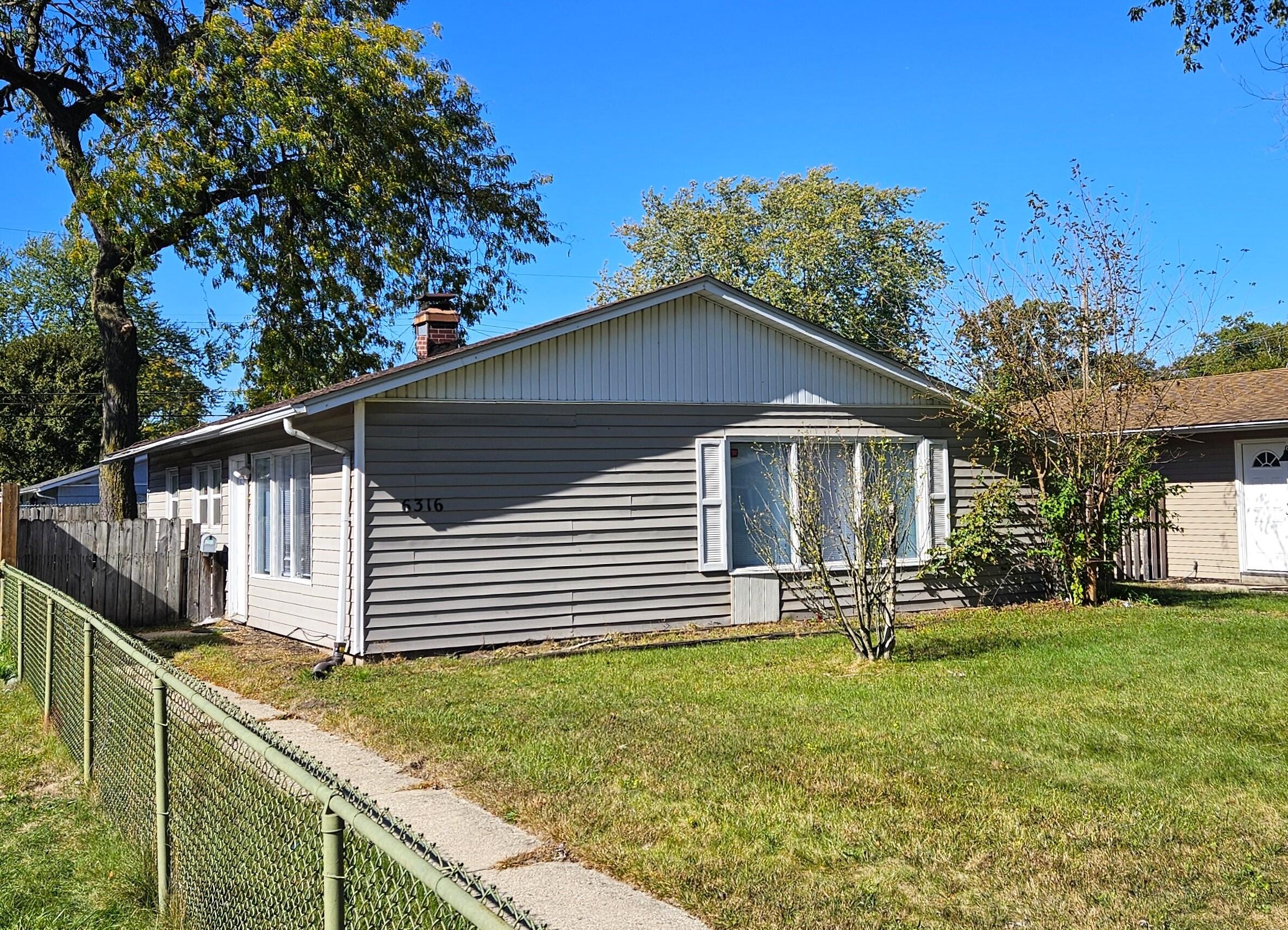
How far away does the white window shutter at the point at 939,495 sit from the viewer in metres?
13.0

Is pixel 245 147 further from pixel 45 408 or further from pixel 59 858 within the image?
pixel 45 408

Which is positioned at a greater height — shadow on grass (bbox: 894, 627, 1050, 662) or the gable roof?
the gable roof

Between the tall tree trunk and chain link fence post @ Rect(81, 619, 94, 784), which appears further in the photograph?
the tall tree trunk

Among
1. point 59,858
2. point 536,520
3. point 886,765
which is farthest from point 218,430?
point 886,765

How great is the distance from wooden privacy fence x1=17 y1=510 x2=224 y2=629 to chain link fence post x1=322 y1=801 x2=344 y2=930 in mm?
11744

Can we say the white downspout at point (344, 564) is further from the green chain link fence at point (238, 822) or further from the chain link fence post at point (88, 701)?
the chain link fence post at point (88, 701)

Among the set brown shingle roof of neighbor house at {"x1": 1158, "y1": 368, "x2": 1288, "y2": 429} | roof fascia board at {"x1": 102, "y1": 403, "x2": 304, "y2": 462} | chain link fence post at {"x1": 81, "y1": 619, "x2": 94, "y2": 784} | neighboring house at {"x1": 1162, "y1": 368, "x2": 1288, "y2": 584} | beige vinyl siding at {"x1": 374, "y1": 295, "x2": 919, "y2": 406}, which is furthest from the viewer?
neighboring house at {"x1": 1162, "y1": 368, "x2": 1288, "y2": 584}

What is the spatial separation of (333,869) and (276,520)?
10403 millimetres

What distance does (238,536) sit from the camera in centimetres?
1328

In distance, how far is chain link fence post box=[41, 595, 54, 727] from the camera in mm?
7250

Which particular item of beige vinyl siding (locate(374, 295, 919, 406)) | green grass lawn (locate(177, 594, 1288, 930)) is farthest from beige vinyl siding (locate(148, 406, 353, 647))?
beige vinyl siding (locate(374, 295, 919, 406))

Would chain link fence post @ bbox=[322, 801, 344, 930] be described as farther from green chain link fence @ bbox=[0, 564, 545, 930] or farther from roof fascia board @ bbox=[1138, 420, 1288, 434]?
roof fascia board @ bbox=[1138, 420, 1288, 434]

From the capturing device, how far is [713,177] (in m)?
40.5

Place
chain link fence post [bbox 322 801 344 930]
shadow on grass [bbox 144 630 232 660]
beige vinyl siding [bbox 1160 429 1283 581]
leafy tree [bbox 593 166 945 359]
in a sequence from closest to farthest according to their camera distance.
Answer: chain link fence post [bbox 322 801 344 930], shadow on grass [bbox 144 630 232 660], beige vinyl siding [bbox 1160 429 1283 581], leafy tree [bbox 593 166 945 359]
